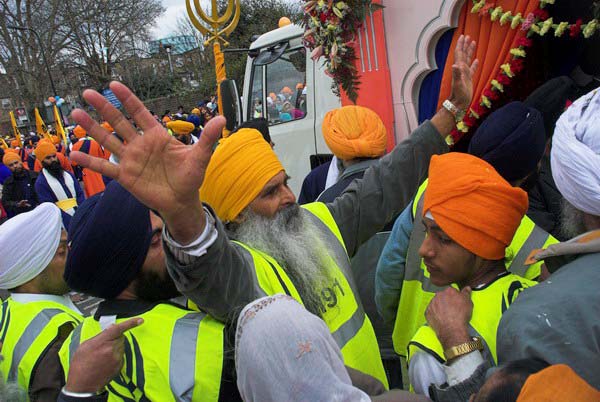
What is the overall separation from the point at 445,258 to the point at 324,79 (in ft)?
12.2

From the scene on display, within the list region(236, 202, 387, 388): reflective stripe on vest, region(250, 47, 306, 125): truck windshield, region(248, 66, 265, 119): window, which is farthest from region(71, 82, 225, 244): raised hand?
region(248, 66, 265, 119): window

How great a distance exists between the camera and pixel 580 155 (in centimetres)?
123

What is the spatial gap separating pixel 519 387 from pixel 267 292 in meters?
0.86

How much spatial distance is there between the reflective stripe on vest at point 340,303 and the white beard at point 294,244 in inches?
1.5

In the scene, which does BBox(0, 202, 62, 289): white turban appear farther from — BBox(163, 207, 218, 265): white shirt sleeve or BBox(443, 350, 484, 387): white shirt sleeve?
BBox(443, 350, 484, 387): white shirt sleeve

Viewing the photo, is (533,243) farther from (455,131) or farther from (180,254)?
(455,131)

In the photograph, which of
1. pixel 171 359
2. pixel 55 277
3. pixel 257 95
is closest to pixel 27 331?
pixel 55 277

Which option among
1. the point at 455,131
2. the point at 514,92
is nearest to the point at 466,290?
the point at 455,131

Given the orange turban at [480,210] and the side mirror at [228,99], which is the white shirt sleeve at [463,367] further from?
the side mirror at [228,99]

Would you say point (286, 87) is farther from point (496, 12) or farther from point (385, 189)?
point (385, 189)

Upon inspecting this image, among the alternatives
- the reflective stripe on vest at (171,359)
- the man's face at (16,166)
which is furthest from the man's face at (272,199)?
the man's face at (16,166)

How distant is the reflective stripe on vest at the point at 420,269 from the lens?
1.95 meters

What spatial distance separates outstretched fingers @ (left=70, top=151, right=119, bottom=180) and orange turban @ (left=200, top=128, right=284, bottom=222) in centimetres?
82

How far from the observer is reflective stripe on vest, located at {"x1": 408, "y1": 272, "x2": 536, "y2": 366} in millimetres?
1475
